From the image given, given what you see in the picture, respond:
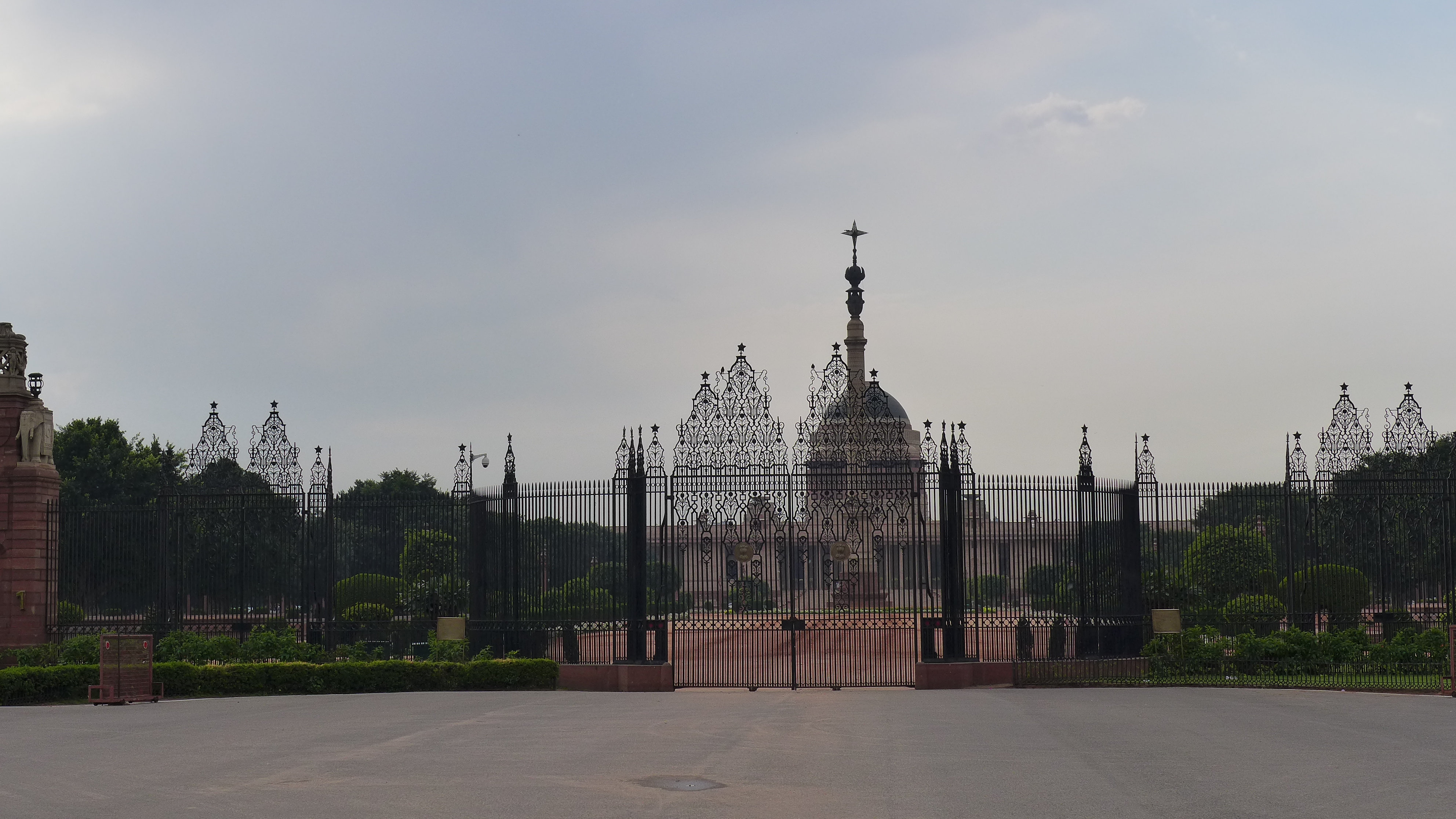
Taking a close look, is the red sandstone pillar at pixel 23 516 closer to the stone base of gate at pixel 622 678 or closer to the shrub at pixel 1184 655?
the stone base of gate at pixel 622 678

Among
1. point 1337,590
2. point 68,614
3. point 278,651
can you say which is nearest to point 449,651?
point 278,651

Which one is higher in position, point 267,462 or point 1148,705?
point 267,462

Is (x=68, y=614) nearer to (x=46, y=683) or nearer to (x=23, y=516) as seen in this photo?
(x=23, y=516)

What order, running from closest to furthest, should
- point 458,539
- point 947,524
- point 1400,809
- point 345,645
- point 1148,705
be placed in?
1. point 1400,809
2. point 1148,705
3. point 947,524
4. point 345,645
5. point 458,539

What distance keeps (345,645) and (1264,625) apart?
1657cm

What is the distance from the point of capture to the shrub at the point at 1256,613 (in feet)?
82.3

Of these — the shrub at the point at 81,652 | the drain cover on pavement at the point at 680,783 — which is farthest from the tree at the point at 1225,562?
the shrub at the point at 81,652

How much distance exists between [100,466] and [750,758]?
136 ft

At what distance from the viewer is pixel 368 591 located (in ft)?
97.9

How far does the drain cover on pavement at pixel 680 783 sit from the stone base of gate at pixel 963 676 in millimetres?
11092

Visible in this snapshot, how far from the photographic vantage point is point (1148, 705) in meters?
19.3

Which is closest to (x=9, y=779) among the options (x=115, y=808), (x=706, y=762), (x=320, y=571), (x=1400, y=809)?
(x=115, y=808)

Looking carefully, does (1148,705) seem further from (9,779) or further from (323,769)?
(9,779)

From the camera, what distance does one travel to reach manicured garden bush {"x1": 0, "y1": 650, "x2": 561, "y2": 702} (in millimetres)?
22125
